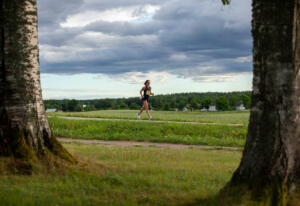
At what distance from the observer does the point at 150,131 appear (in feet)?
58.2

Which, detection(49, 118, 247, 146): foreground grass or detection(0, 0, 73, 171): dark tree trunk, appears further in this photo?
detection(49, 118, 247, 146): foreground grass

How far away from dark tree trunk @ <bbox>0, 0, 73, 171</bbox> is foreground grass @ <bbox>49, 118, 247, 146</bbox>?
9.66 metres

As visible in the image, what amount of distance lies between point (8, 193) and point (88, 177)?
1.55 metres

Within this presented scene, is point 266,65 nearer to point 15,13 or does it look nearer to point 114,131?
point 15,13

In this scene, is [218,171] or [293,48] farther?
[218,171]

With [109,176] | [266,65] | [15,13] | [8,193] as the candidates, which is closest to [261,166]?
[266,65]

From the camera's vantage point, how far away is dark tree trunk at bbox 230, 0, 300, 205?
4.74m

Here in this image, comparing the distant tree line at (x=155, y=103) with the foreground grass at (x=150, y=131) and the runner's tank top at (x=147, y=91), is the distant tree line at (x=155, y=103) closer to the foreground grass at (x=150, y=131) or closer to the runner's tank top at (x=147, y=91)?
the runner's tank top at (x=147, y=91)

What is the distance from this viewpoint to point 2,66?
683 cm

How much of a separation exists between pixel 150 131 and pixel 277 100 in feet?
43.2

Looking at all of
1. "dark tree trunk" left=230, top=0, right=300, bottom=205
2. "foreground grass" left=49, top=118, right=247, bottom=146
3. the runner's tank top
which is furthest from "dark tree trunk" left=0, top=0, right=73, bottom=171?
the runner's tank top

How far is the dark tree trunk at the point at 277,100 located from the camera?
4742mm

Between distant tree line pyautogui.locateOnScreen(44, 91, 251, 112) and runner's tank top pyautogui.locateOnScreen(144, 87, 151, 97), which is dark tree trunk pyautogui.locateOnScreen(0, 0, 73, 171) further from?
distant tree line pyautogui.locateOnScreen(44, 91, 251, 112)

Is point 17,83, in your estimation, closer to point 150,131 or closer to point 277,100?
point 277,100
